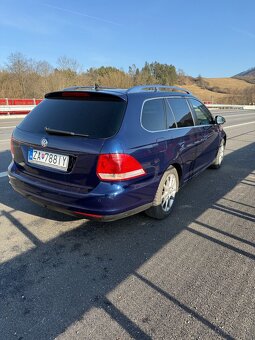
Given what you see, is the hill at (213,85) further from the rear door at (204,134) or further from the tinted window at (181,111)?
the tinted window at (181,111)

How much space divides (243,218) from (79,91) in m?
2.88

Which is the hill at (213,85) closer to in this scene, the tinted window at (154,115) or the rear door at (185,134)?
the rear door at (185,134)

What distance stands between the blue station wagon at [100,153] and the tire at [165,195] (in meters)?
0.01

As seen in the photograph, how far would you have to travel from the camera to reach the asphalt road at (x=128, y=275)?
2.24 meters

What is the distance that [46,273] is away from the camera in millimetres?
2818

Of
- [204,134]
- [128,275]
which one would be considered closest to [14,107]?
[204,134]

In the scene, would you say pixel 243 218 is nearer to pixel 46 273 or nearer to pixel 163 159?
pixel 163 159

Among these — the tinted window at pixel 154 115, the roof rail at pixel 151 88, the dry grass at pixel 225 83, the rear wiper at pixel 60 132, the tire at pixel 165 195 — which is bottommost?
the tire at pixel 165 195

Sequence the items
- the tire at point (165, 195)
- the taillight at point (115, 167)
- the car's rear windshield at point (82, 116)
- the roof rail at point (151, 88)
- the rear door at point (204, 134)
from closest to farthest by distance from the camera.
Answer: the taillight at point (115, 167) → the car's rear windshield at point (82, 116) → the roof rail at point (151, 88) → the tire at point (165, 195) → the rear door at point (204, 134)

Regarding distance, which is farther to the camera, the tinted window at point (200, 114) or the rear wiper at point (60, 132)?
the tinted window at point (200, 114)

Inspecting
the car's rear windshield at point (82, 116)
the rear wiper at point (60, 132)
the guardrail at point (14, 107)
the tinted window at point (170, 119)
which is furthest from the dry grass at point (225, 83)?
the rear wiper at point (60, 132)

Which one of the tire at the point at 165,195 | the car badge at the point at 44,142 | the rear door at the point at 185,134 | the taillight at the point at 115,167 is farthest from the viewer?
the rear door at the point at 185,134

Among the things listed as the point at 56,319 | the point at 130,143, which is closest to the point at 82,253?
the point at 56,319

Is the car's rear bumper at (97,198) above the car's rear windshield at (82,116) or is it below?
below
